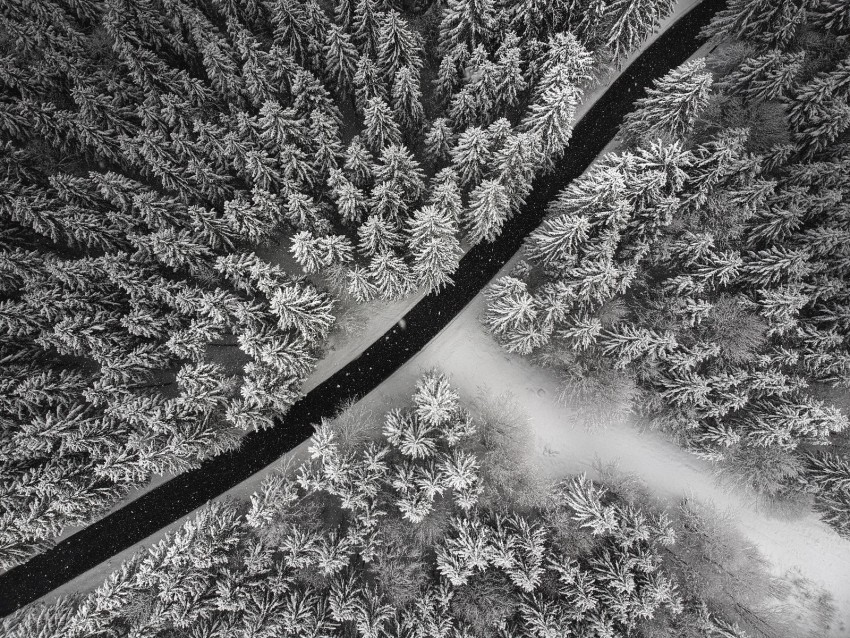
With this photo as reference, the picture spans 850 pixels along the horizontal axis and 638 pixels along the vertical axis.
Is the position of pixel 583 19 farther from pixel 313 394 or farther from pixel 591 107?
pixel 313 394

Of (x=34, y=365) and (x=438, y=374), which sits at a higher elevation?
(x=438, y=374)

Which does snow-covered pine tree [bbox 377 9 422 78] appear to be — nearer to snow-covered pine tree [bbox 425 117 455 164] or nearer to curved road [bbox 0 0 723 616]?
snow-covered pine tree [bbox 425 117 455 164]

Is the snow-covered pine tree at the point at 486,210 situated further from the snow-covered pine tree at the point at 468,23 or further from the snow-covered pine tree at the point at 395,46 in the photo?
the snow-covered pine tree at the point at 468,23

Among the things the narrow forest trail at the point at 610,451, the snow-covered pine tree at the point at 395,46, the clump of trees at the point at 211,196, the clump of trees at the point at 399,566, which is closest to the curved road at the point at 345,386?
the narrow forest trail at the point at 610,451

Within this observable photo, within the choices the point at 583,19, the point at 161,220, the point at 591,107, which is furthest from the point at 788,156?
the point at 161,220

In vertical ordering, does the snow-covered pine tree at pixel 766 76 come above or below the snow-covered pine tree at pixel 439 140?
above

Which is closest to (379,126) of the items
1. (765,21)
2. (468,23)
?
(468,23)
